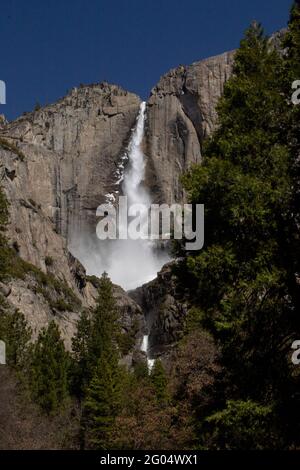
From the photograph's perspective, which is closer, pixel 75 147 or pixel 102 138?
pixel 75 147

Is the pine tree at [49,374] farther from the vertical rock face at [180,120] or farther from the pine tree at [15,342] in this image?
the vertical rock face at [180,120]

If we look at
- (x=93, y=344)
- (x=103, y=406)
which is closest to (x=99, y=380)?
(x=103, y=406)

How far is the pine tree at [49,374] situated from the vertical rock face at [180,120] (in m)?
62.7

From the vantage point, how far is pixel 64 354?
153ft

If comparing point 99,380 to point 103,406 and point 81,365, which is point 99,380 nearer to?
point 103,406

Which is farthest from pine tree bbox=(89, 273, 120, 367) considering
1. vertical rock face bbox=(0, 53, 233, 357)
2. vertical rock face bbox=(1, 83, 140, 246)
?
vertical rock face bbox=(1, 83, 140, 246)

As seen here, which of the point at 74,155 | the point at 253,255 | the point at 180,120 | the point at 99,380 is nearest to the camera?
the point at 253,255

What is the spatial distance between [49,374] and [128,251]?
66.3 meters

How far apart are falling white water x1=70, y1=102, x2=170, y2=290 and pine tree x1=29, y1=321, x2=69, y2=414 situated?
57494mm

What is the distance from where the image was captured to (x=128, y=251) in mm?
108812

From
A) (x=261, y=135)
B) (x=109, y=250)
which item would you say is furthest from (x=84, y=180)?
(x=261, y=135)

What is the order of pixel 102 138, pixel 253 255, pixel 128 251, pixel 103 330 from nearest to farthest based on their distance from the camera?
pixel 253 255 → pixel 103 330 → pixel 128 251 → pixel 102 138

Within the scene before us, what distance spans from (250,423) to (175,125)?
99.8m
